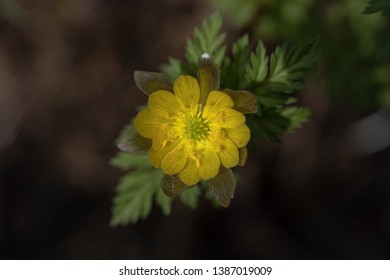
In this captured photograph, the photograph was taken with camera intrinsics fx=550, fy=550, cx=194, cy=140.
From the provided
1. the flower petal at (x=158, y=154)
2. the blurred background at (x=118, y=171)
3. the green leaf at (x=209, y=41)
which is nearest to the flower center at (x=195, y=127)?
the flower petal at (x=158, y=154)

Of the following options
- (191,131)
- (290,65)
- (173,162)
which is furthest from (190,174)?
(290,65)

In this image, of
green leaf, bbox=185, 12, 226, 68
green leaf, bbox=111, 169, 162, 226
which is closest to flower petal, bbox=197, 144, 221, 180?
green leaf, bbox=185, 12, 226, 68

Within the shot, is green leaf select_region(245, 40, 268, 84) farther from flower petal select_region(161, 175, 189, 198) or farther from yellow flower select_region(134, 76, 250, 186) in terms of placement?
flower petal select_region(161, 175, 189, 198)

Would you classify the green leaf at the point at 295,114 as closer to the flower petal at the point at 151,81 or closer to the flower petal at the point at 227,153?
the flower petal at the point at 227,153

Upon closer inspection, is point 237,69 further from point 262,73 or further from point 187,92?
point 187,92

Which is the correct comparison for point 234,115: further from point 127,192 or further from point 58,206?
point 58,206

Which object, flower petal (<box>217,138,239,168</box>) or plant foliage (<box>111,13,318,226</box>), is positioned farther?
plant foliage (<box>111,13,318,226</box>)
